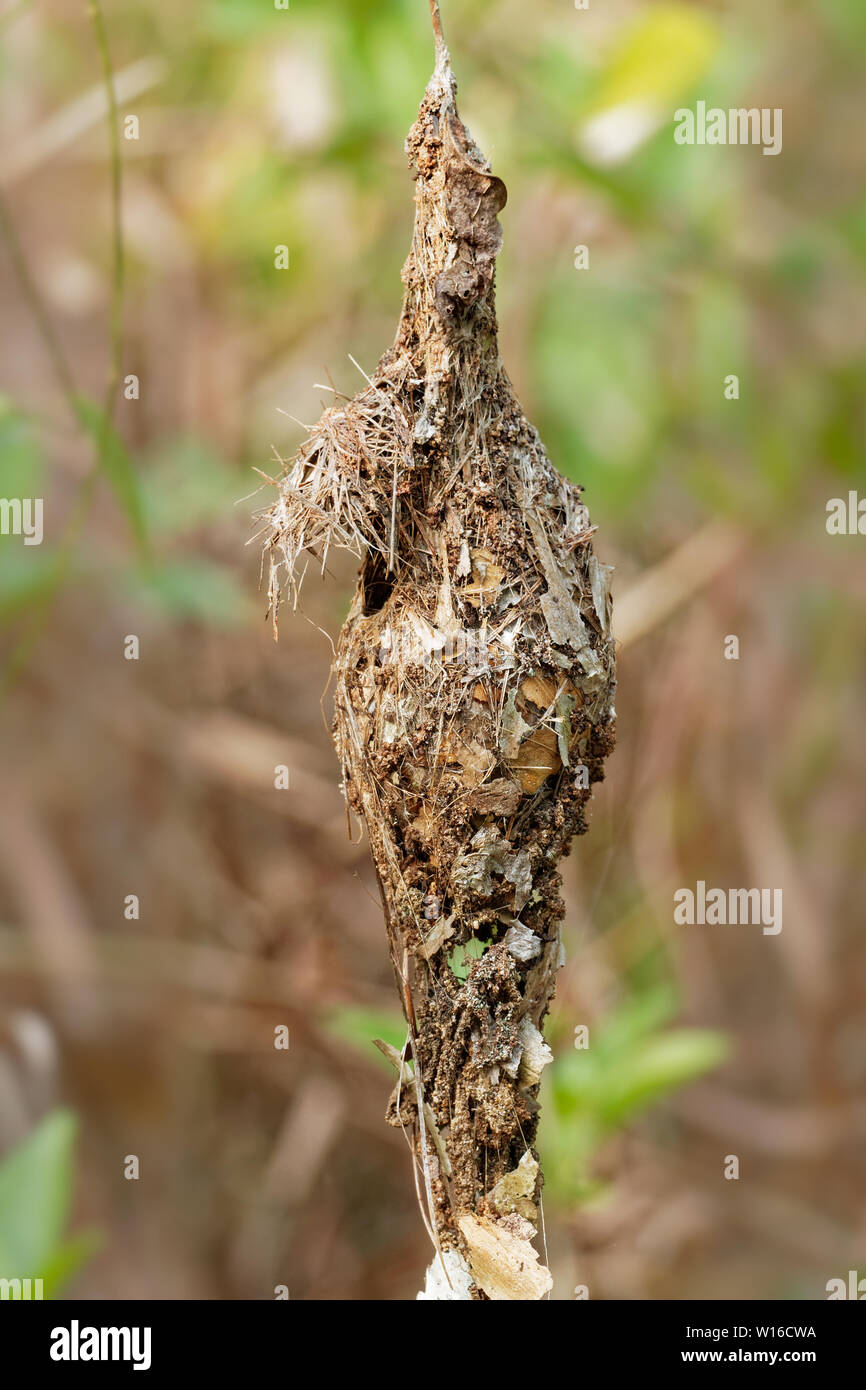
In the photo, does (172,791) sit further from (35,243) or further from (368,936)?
(35,243)

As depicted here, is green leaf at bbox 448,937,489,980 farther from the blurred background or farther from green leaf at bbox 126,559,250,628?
green leaf at bbox 126,559,250,628

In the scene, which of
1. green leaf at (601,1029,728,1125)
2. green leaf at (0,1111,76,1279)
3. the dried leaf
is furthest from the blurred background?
the dried leaf

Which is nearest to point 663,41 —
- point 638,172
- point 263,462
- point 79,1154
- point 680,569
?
point 638,172

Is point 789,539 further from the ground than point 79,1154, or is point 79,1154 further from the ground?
point 789,539

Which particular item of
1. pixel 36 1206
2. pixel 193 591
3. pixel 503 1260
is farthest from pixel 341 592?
pixel 503 1260

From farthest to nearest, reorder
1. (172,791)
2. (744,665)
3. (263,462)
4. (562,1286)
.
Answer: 1. (744,665)
2. (172,791)
3. (263,462)
4. (562,1286)
